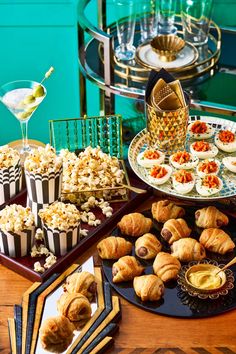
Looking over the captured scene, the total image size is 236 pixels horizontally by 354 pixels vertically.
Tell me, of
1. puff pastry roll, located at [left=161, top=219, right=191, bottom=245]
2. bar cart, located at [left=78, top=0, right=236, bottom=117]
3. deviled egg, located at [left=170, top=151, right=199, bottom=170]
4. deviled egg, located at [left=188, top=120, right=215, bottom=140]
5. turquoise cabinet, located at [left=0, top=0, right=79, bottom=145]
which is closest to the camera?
puff pastry roll, located at [left=161, top=219, right=191, bottom=245]

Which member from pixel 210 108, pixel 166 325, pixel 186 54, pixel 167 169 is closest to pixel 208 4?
pixel 186 54

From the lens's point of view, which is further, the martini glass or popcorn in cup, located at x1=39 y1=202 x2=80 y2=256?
the martini glass

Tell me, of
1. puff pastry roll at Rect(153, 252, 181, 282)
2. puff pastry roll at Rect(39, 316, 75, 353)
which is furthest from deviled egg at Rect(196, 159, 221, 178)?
puff pastry roll at Rect(39, 316, 75, 353)

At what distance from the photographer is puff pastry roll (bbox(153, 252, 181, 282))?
7.80 ft

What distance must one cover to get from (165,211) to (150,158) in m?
0.19

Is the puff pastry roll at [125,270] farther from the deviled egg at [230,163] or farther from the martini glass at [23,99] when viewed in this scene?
the martini glass at [23,99]

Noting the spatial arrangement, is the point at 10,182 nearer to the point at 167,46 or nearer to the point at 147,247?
the point at 147,247

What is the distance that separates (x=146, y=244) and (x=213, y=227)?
0.25m

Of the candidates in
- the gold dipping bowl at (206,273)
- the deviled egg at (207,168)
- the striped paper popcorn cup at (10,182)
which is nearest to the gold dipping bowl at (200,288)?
the gold dipping bowl at (206,273)

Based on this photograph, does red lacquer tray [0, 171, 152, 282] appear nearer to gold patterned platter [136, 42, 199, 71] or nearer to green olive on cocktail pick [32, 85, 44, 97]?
green olive on cocktail pick [32, 85, 44, 97]

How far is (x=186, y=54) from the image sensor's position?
319 cm

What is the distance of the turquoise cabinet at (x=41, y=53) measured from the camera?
4.67 meters

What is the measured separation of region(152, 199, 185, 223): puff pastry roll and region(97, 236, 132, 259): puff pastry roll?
0.18 meters

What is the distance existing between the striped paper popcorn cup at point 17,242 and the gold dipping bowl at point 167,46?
1039 millimetres
